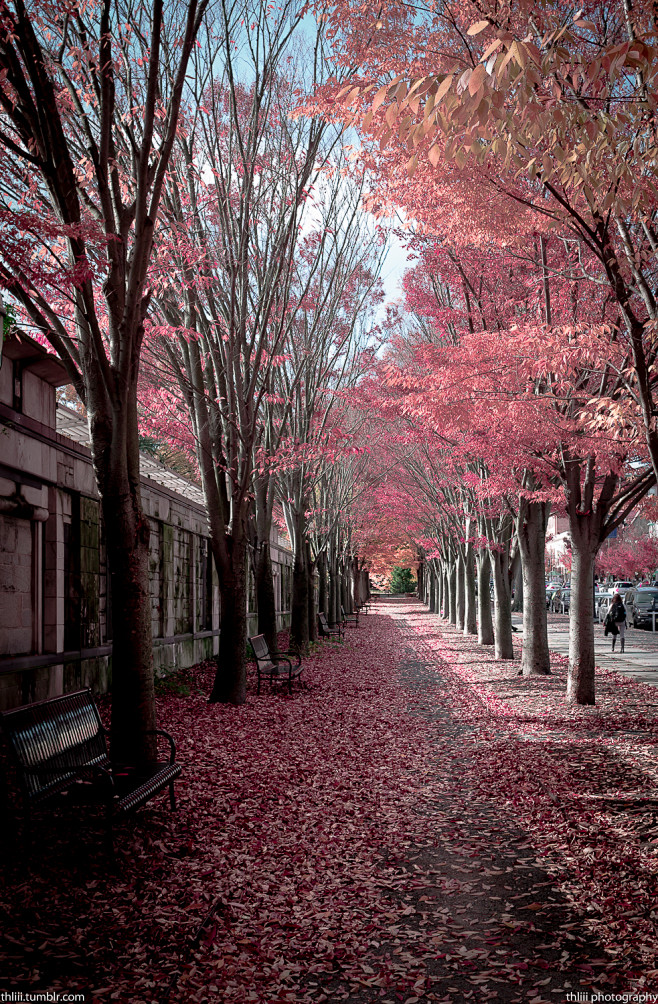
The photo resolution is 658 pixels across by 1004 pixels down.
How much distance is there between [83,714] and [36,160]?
14.6 ft

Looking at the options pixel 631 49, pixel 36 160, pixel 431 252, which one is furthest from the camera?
pixel 431 252

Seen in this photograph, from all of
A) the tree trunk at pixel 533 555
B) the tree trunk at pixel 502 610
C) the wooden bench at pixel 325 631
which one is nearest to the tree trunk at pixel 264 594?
the tree trunk at pixel 533 555

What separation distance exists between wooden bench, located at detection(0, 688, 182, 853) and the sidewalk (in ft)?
35.1

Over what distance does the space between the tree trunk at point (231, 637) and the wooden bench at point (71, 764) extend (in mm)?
4631

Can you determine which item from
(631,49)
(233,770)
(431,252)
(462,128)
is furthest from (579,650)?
(631,49)

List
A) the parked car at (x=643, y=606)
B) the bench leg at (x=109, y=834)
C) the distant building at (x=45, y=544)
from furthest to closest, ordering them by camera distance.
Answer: the parked car at (x=643, y=606) → the distant building at (x=45, y=544) → the bench leg at (x=109, y=834)

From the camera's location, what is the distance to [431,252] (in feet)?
42.9

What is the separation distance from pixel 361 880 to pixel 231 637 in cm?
628

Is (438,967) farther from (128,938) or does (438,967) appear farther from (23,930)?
(23,930)

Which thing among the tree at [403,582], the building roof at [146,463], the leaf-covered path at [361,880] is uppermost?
the building roof at [146,463]

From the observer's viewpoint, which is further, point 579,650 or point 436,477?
point 436,477

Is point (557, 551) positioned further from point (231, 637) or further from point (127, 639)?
point (127, 639)

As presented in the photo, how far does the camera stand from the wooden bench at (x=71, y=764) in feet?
15.2

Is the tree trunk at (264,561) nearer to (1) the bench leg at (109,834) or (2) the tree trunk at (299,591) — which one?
(2) the tree trunk at (299,591)
